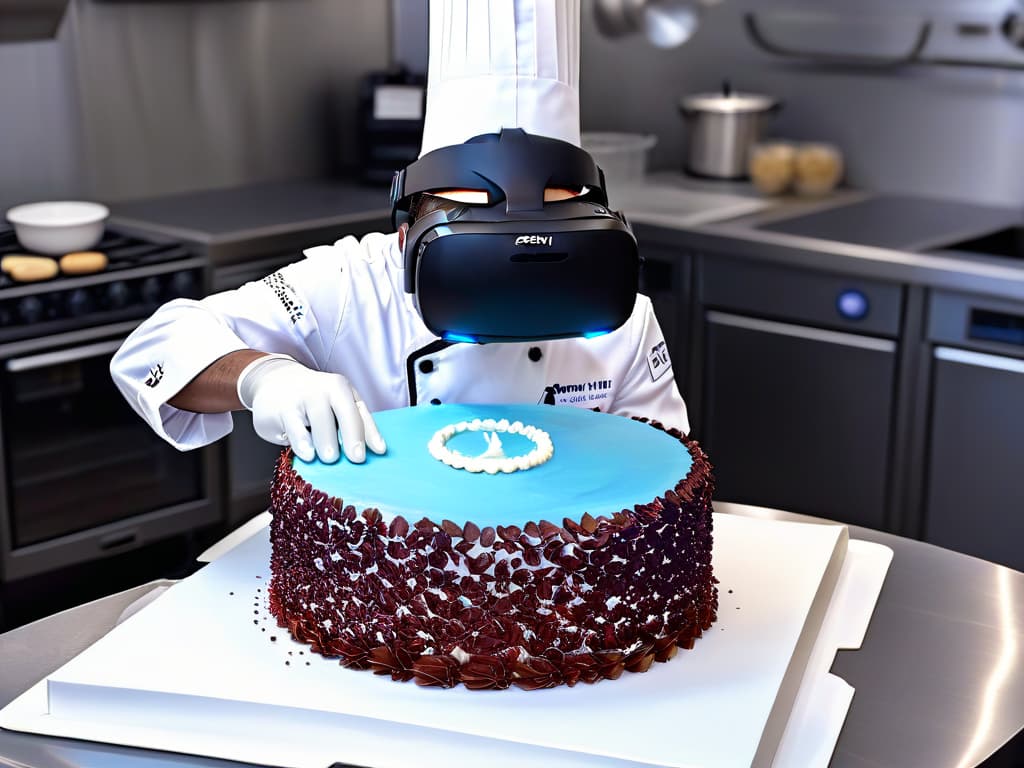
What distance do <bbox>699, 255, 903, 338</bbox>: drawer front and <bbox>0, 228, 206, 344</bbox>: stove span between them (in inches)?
49.6

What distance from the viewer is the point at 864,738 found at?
1297 millimetres

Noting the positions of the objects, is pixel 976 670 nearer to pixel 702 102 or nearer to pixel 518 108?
pixel 518 108

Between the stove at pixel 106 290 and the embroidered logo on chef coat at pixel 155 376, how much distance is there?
4.19 feet

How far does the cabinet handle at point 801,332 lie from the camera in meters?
3.05

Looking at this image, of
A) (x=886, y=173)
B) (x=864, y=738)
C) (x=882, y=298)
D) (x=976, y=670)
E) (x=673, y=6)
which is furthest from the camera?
(x=886, y=173)

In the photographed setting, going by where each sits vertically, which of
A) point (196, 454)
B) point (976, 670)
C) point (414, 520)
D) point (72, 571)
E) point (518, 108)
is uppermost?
point (518, 108)

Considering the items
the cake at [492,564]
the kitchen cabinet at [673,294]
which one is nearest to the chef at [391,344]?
the cake at [492,564]

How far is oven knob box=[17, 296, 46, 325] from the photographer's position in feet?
9.34

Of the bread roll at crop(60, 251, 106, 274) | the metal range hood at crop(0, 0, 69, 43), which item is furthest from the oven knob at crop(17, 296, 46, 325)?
the metal range hood at crop(0, 0, 69, 43)

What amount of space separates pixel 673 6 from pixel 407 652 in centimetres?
254

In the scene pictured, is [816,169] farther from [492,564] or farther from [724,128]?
[492,564]

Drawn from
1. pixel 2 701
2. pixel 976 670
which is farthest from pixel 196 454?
pixel 976 670

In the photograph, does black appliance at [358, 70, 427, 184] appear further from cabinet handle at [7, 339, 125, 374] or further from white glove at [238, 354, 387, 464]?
white glove at [238, 354, 387, 464]

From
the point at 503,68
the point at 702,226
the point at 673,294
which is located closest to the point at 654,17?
the point at 702,226
